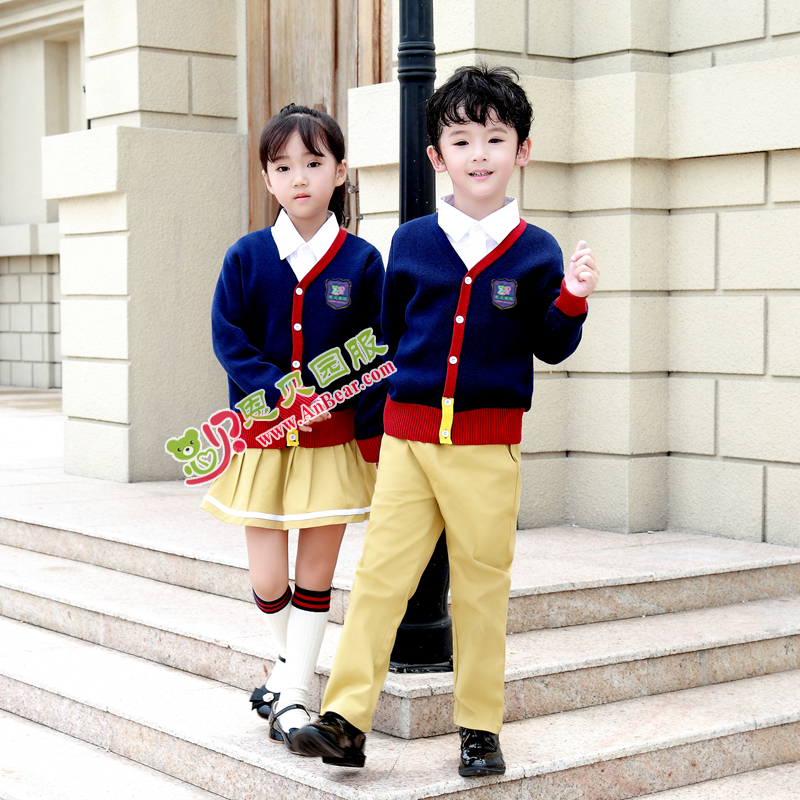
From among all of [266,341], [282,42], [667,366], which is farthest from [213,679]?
Result: [282,42]

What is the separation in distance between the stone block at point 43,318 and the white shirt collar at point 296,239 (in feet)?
45.6

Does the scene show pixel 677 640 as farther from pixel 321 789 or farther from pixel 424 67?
pixel 424 67

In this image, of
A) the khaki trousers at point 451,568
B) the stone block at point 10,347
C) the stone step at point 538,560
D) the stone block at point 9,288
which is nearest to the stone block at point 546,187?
the stone step at point 538,560

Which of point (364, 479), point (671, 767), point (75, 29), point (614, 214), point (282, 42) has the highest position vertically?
point (75, 29)

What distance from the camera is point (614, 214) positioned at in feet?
18.1

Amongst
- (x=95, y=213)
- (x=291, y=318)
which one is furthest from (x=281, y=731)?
(x=95, y=213)

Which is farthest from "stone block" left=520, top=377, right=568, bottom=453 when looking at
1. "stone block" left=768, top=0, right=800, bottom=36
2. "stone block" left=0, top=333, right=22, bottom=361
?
"stone block" left=0, top=333, right=22, bottom=361

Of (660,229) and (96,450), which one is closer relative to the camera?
(660,229)

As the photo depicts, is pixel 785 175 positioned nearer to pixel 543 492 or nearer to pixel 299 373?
pixel 543 492

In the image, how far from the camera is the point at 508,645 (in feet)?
13.4

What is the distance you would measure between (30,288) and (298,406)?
1454 cm

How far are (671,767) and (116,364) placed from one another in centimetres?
441

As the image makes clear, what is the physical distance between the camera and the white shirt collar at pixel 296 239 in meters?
3.38

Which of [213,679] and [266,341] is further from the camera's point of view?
[213,679]
